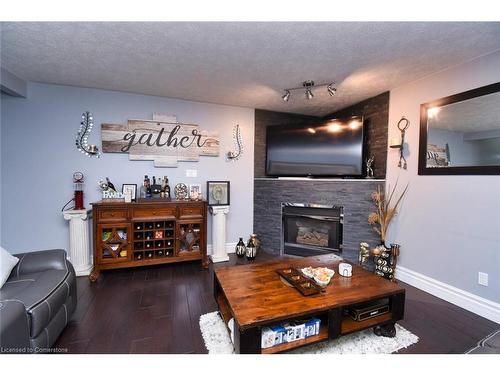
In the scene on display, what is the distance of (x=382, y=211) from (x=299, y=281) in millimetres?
1711

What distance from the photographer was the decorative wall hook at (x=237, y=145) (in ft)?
10.9

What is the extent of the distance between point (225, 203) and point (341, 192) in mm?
Answer: 1679

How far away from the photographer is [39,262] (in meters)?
1.67

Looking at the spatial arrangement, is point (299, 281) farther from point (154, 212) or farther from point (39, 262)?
point (39, 262)

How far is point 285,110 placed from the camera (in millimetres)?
3441

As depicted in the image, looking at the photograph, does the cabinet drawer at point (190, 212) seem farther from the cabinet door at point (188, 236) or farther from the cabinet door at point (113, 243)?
the cabinet door at point (113, 243)

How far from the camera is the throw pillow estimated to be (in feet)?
4.73

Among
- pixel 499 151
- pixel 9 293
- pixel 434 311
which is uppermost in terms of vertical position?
pixel 499 151

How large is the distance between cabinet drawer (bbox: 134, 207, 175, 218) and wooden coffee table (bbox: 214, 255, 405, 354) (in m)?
1.23

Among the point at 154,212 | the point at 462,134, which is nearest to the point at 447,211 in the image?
the point at 462,134

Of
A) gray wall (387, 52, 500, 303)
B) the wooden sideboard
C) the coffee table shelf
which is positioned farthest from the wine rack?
gray wall (387, 52, 500, 303)

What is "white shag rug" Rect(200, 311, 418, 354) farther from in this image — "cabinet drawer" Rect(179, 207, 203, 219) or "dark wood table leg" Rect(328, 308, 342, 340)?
"cabinet drawer" Rect(179, 207, 203, 219)
